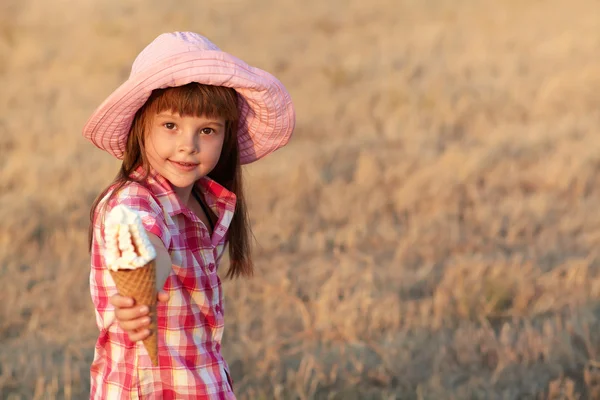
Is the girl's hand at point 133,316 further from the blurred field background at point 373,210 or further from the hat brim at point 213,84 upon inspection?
the blurred field background at point 373,210

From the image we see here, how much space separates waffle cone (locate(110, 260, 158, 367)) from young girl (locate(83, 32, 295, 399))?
39cm

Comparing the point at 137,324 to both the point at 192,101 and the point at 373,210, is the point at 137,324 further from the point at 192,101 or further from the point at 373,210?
the point at 373,210

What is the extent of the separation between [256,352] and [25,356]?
961 millimetres

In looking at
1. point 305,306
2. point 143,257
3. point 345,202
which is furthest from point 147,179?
point 345,202

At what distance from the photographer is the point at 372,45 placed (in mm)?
12180

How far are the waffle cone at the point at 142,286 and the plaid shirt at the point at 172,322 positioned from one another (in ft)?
1.28

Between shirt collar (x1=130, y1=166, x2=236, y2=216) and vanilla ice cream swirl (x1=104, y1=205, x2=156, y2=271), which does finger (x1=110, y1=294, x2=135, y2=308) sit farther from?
shirt collar (x1=130, y1=166, x2=236, y2=216)

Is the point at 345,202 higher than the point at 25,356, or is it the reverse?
the point at 345,202

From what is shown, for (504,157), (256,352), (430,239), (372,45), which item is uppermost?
(372,45)

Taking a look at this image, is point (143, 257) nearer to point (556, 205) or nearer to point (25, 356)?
point (25, 356)

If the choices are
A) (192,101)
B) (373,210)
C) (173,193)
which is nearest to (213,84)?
(192,101)

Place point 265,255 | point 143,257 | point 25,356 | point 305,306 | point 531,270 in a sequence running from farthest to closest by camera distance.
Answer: point 265,255, point 531,270, point 305,306, point 25,356, point 143,257

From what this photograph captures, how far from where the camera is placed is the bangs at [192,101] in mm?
2812

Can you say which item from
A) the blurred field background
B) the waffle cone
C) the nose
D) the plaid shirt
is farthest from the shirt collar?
the blurred field background
